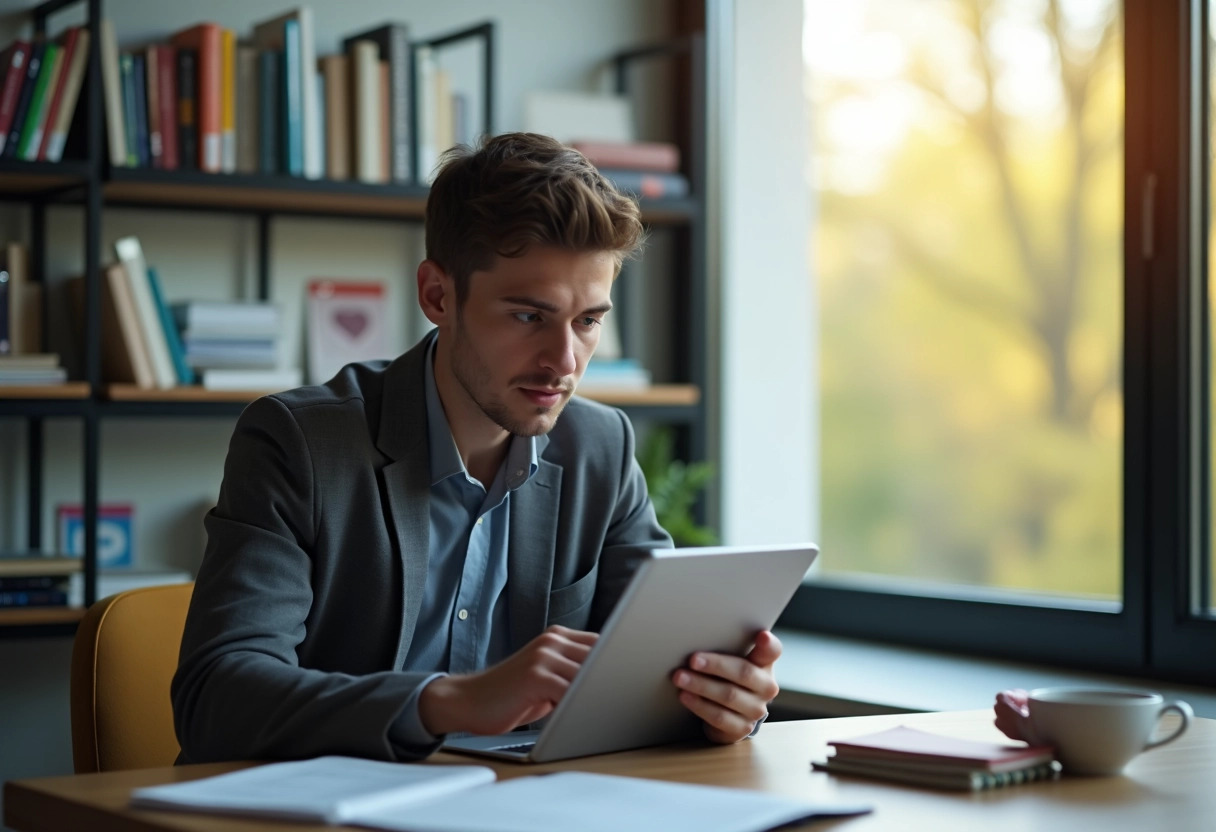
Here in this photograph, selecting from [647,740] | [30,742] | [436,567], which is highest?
[436,567]

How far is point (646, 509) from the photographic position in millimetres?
1885

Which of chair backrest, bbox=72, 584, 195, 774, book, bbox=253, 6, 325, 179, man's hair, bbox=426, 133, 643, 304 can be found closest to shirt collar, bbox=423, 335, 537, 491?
man's hair, bbox=426, 133, 643, 304

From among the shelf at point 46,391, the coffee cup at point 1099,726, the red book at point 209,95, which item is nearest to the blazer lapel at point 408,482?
the coffee cup at point 1099,726

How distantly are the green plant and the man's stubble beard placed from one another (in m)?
1.55

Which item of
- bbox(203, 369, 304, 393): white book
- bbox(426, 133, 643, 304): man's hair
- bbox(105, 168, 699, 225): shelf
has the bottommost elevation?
bbox(203, 369, 304, 393): white book

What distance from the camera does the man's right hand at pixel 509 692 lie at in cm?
123

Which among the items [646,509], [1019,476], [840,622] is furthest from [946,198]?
[646,509]

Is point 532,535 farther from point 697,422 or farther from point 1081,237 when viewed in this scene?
point 1081,237

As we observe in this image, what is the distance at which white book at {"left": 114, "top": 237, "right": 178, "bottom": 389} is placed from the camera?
2736 millimetres

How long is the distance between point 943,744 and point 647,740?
273 millimetres

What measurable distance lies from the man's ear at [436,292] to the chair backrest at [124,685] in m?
0.46

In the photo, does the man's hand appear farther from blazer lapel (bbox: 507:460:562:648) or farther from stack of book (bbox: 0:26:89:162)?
stack of book (bbox: 0:26:89:162)

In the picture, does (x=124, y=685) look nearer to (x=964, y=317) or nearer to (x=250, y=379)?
(x=250, y=379)

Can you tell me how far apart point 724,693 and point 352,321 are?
6.49 ft
